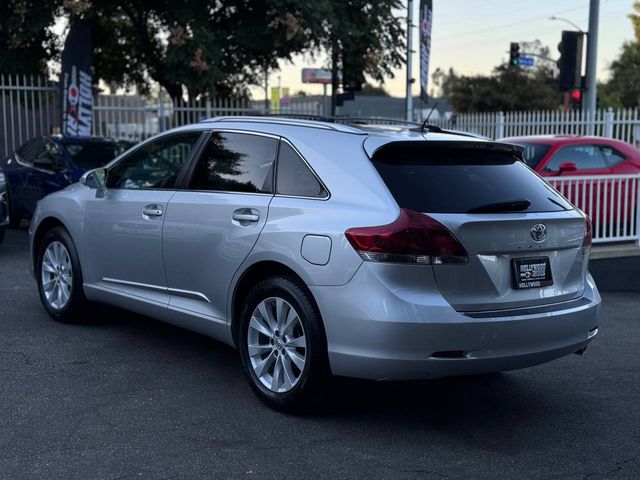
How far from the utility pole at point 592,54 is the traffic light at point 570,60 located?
1.48 feet

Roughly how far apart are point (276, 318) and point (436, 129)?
5.11 ft

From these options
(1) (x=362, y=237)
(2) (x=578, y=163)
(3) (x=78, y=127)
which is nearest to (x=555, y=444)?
(1) (x=362, y=237)

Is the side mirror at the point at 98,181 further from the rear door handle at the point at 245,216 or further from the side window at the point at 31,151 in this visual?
the side window at the point at 31,151

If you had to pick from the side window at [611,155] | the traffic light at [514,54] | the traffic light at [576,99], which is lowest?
the side window at [611,155]

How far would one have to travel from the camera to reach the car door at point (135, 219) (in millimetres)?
5719

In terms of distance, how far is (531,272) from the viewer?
452cm

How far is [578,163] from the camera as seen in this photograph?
11641 millimetres

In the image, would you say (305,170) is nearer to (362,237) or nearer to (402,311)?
(362,237)

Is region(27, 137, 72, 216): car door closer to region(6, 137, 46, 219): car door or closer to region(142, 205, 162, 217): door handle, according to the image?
region(6, 137, 46, 219): car door

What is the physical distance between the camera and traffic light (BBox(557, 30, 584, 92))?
1638 cm

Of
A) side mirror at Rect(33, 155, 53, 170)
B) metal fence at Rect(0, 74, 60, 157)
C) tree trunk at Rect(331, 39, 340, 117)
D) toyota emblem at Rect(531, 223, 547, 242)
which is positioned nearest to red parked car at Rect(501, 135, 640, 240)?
toyota emblem at Rect(531, 223, 547, 242)

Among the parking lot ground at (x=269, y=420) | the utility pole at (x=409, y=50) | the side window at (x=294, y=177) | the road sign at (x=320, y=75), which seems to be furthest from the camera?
the road sign at (x=320, y=75)

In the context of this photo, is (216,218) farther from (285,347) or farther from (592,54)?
(592,54)

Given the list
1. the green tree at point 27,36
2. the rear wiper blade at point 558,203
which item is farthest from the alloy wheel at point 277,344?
the green tree at point 27,36
